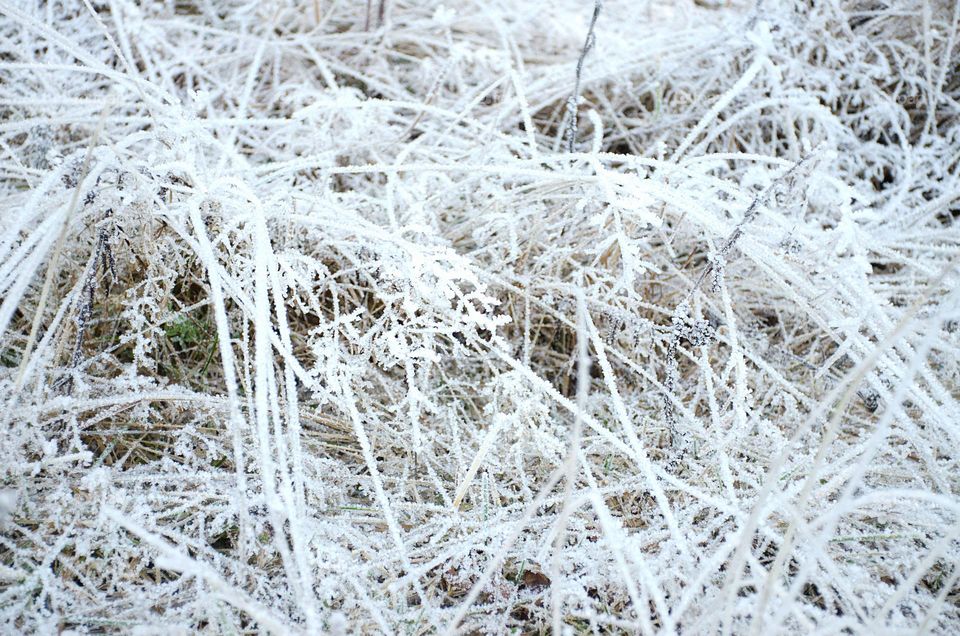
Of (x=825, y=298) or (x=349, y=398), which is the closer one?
(x=349, y=398)

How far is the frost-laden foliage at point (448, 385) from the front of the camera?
2.90 feet

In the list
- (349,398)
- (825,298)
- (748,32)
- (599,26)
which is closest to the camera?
(349,398)

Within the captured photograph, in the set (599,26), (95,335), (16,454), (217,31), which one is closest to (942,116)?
(599,26)

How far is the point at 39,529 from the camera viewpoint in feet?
3.01

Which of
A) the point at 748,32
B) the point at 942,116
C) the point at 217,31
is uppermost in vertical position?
the point at 217,31

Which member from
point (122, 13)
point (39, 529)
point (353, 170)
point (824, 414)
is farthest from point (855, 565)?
point (122, 13)

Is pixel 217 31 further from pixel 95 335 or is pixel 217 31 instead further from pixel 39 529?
pixel 39 529

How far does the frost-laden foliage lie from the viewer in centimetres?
89

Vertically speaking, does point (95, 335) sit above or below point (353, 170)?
below

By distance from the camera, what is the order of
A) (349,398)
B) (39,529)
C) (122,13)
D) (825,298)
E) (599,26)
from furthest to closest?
(599,26) → (122,13) → (825,298) → (349,398) → (39,529)

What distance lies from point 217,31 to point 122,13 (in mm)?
278

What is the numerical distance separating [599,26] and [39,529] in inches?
72.1

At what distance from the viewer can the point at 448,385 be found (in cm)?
120

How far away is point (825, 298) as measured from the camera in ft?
3.76
